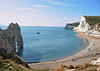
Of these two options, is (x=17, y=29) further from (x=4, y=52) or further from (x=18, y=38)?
(x=4, y=52)

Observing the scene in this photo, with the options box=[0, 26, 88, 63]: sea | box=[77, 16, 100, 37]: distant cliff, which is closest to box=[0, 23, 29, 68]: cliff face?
box=[0, 26, 88, 63]: sea

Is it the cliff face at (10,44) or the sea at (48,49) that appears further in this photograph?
the sea at (48,49)

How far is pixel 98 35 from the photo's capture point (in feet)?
270

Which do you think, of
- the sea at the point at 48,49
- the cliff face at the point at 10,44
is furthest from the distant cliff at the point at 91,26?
the cliff face at the point at 10,44

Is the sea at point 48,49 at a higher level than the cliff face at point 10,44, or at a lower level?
lower

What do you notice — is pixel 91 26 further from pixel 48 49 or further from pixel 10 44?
pixel 10 44

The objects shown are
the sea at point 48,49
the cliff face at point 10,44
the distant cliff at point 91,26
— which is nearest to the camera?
the cliff face at point 10,44

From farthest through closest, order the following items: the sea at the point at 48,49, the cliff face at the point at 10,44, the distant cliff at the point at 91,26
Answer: the distant cliff at the point at 91,26 < the sea at the point at 48,49 < the cliff face at the point at 10,44

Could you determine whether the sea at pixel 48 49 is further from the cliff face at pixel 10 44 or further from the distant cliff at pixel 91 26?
the distant cliff at pixel 91 26

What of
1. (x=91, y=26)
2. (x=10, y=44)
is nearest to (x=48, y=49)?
(x=10, y=44)

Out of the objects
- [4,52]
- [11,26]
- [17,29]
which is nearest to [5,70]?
[4,52]

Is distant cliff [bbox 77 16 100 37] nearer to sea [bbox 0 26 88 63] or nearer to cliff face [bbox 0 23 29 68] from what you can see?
sea [bbox 0 26 88 63]

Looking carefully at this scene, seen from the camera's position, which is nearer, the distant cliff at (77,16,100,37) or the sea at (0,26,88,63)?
the sea at (0,26,88,63)

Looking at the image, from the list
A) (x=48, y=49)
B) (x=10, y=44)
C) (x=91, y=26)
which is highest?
(x=91, y=26)
